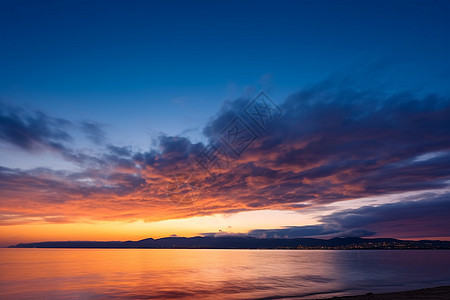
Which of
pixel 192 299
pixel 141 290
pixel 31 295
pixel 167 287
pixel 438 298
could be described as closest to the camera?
pixel 438 298

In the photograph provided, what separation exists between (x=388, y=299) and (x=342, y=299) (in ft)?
12.5

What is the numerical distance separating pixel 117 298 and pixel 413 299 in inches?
1283

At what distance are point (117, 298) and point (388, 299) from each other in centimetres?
3079

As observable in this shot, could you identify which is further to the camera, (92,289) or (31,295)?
(92,289)

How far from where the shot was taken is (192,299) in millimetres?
37062

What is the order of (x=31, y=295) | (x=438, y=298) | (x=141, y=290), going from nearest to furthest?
(x=438, y=298)
(x=31, y=295)
(x=141, y=290)

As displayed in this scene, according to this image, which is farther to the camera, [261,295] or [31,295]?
[31,295]

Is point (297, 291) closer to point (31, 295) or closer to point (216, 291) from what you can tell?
point (216, 291)

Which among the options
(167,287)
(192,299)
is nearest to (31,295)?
(167,287)

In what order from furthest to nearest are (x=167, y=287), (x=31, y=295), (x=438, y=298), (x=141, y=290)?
(x=167, y=287), (x=141, y=290), (x=31, y=295), (x=438, y=298)

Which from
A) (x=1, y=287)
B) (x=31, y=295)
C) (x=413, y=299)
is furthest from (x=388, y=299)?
(x=1, y=287)

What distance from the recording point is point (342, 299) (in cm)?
2703

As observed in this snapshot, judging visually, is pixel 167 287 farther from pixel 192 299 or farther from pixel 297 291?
pixel 297 291

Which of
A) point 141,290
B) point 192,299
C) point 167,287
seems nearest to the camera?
point 192,299
